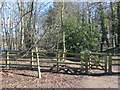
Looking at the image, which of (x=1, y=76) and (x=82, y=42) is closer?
(x=1, y=76)

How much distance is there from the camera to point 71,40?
15.3 m

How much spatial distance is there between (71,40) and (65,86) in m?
11.1

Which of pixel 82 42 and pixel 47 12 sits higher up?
pixel 47 12

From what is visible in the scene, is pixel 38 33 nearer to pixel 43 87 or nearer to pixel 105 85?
pixel 43 87

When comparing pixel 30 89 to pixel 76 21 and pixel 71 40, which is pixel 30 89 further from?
pixel 76 21

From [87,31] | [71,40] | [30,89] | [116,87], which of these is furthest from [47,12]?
[87,31]

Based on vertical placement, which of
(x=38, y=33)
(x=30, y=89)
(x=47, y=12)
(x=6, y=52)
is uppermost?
(x=47, y=12)

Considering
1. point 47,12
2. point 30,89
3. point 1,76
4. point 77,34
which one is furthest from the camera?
point 77,34

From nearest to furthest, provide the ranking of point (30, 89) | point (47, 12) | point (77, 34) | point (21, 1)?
1. point (30, 89)
2. point (47, 12)
3. point (21, 1)
4. point (77, 34)

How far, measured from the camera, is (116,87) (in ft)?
14.1

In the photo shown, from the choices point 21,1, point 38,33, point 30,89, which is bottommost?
point 30,89

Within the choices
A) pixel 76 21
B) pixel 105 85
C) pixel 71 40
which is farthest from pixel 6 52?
pixel 76 21

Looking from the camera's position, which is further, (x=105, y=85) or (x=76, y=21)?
(x=76, y=21)

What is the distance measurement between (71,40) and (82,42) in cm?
123
